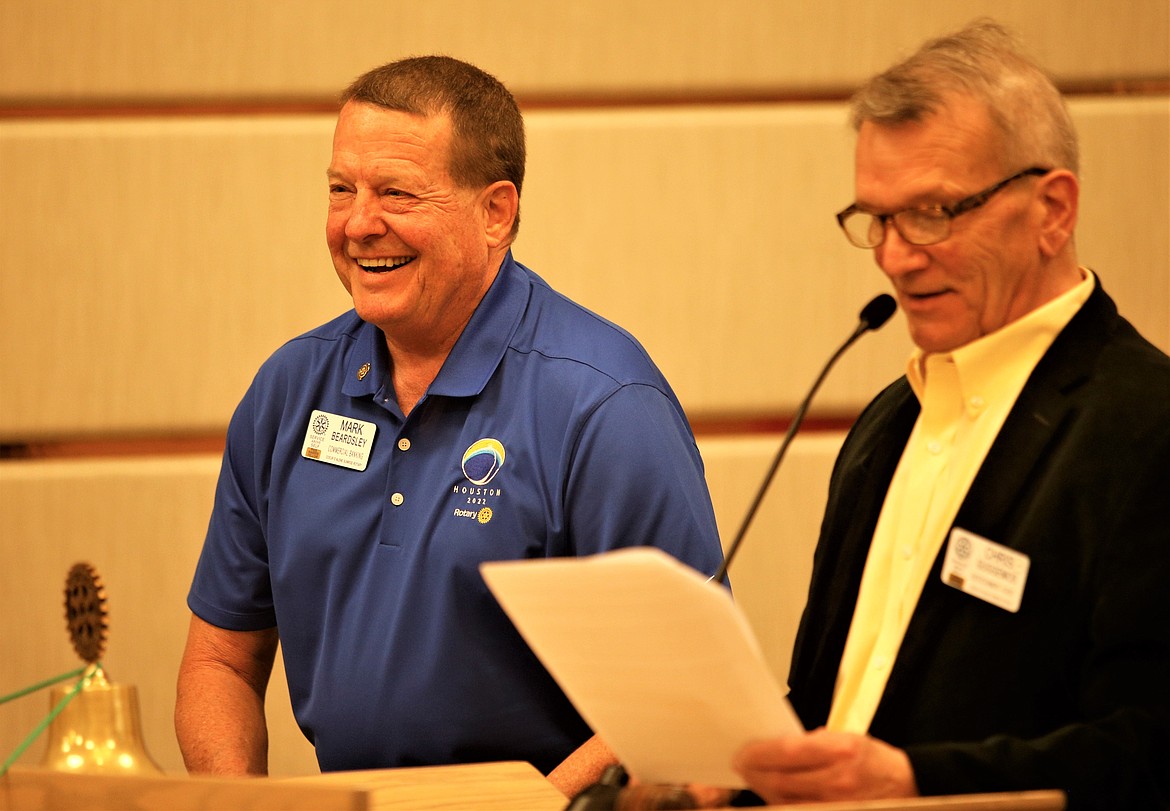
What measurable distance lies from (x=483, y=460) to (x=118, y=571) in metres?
1.07

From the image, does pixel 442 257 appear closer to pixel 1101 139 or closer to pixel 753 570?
pixel 753 570

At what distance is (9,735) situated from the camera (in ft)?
8.00

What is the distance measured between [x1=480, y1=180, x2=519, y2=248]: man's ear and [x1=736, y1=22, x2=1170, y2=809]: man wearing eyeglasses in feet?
2.20

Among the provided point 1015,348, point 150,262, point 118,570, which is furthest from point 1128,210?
point 118,570

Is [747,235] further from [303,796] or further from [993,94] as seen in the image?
[303,796]

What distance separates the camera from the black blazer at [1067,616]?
3.49 ft


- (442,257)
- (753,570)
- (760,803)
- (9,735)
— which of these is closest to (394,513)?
(442,257)

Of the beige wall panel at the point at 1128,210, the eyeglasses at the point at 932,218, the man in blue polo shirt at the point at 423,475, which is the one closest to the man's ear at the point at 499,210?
the man in blue polo shirt at the point at 423,475

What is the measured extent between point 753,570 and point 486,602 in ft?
3.20

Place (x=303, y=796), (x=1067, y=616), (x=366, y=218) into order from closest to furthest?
(x=303, y=796) < (x=1067, y=616) < (x=366, y=218)

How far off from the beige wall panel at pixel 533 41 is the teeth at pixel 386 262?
2.47 feet

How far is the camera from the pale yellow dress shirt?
1254 mm

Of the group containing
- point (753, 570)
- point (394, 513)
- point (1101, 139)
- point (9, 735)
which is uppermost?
point (1101, 139)

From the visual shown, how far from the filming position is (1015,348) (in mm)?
1264
